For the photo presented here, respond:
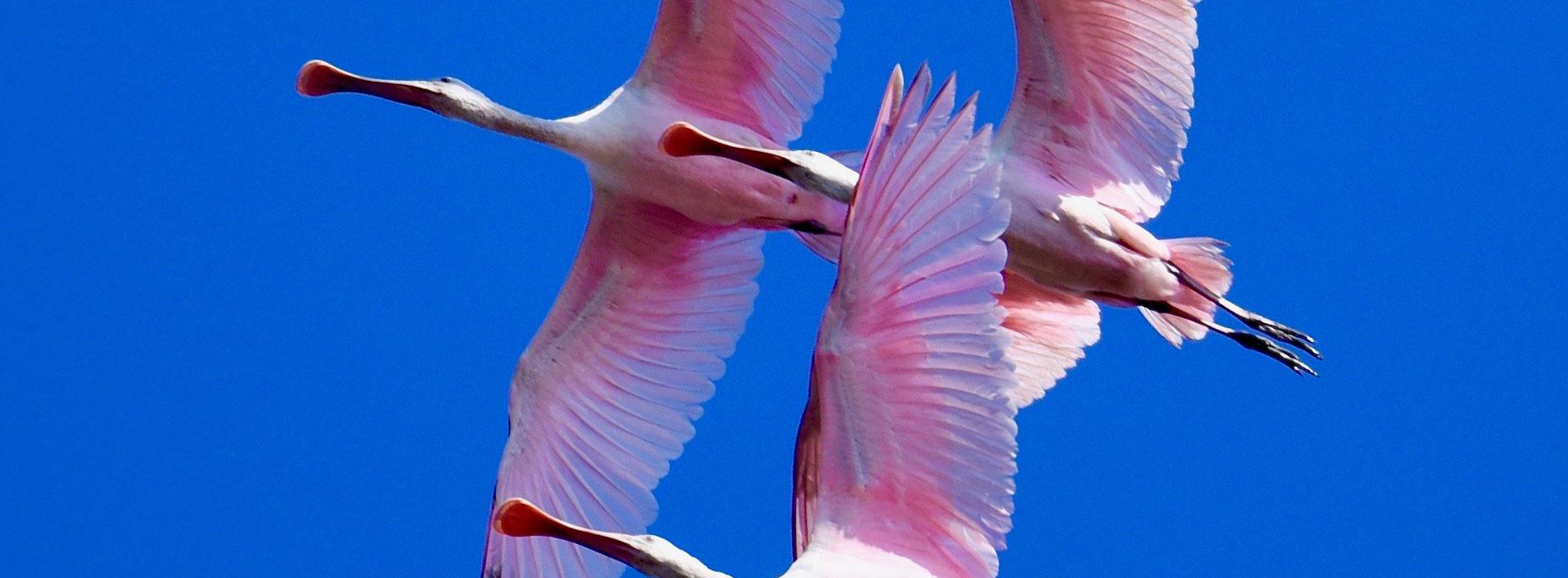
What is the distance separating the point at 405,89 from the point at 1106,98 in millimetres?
935

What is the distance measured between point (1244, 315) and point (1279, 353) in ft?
0.31

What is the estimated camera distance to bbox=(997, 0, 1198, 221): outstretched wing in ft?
8.95

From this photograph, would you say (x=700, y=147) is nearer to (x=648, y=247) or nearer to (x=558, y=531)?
(x=558, y=531)

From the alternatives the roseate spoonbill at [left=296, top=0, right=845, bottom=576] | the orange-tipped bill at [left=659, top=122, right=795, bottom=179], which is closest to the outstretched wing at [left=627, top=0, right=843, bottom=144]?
the roseate spoonbill at [left=296, top=0, right=845, bottom=576]

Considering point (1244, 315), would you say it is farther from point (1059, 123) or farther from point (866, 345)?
point (866, 345)

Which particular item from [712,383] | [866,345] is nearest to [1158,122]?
[712,383]

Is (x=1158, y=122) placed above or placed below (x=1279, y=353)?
above

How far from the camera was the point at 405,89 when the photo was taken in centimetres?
289

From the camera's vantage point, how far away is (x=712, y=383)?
3.07 metres

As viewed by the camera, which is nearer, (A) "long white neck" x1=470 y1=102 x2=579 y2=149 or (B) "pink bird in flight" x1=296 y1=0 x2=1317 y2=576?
(B) "pink bird in flight" x1=296 y1=0 x2=1317 y2=576

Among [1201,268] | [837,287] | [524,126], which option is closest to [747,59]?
[524,126]

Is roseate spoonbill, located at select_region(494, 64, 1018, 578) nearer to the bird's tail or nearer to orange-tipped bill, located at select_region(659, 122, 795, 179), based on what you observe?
orange-tipped bill, located at select_region(659, 122, 795, 179)

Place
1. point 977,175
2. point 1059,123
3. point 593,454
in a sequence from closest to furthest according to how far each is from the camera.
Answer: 1. point 977,175
2. point 1059,123
3. point 593,454

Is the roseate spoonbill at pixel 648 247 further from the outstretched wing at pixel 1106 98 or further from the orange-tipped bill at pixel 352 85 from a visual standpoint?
the outstretched wing at pixel 1106 98
